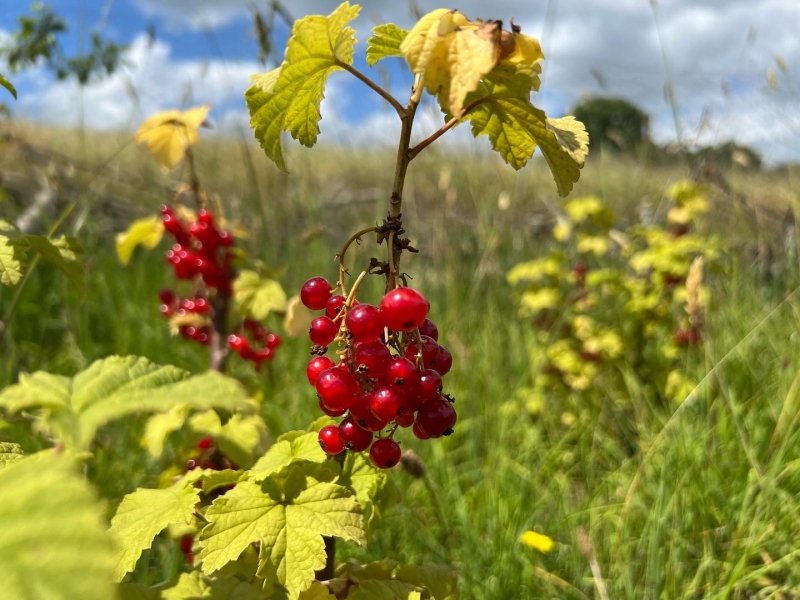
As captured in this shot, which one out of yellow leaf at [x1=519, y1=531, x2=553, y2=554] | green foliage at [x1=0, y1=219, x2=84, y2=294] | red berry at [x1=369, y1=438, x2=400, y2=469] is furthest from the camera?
yellow leaf at [x1=519, y1=531, x2=553, y2=554]

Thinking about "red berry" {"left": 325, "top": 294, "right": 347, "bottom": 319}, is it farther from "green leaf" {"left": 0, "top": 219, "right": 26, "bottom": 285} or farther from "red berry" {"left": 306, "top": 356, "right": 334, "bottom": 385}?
"green leaf" {"left": 0, "top": 219, "right": 26, "bottom": 285}

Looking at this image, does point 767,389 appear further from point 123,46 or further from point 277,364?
Answer: point 123,46

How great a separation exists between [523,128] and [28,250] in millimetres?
844

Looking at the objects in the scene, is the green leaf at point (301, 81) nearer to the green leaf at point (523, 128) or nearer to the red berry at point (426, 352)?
the green leaf at point (523, 128)

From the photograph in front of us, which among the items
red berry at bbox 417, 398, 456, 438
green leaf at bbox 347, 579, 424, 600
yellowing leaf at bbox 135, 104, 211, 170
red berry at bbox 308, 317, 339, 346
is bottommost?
green leaf at bbox 347, 579, 424, 600

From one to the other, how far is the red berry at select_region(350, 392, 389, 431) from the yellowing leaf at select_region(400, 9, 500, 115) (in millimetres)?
380

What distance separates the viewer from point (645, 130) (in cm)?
464

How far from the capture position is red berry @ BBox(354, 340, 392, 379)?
817mm

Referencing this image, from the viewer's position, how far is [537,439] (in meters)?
2.58

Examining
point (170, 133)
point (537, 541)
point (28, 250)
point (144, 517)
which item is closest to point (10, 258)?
point (28, 250)

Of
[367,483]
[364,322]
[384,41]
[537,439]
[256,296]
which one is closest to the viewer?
[364,322]

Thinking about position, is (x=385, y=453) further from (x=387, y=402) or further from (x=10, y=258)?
(x=10, y=258)

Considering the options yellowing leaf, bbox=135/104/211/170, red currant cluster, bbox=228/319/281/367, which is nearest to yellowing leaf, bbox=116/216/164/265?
yellowing leaf, bbox=135/104/211/170

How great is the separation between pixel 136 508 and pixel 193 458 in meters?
0.45
